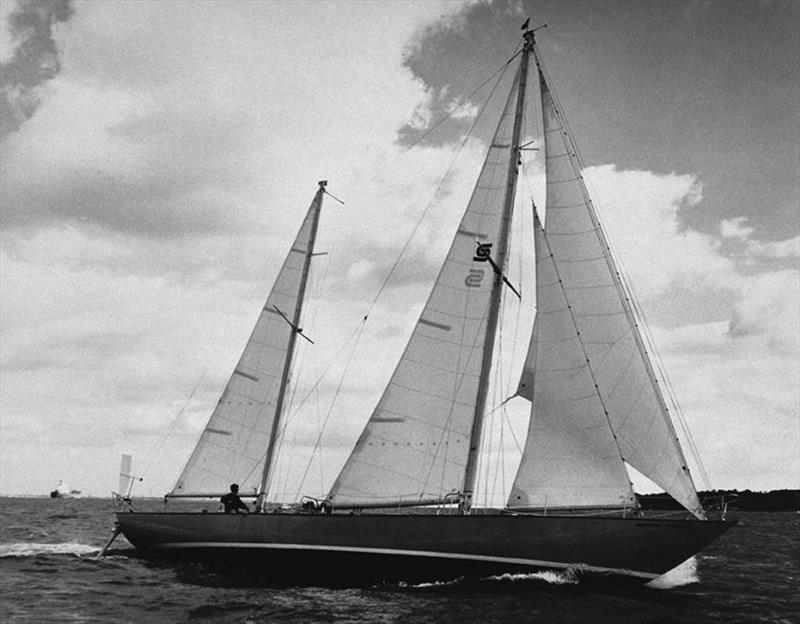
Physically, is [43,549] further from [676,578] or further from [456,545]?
[676,578]

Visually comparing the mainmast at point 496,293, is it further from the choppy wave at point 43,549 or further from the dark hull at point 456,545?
the choppy wave at point 43,549

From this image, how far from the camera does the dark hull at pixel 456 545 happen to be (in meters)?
15.0

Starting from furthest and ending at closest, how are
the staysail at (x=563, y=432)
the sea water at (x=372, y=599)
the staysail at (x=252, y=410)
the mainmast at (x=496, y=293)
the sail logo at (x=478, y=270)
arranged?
the staysail at (x=252, y=410), the sail logo at (x=478, y=270), the mainmast at (x=496, y=293), the staysail at (x=563, y=432), the sea water at (x=372, y=599)

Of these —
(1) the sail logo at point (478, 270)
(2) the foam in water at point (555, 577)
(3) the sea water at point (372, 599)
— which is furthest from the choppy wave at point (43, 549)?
(1) the sail logo at point (478, 270)

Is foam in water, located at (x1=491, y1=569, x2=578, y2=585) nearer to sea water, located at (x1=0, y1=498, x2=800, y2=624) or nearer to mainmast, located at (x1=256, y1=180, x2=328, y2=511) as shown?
sea water, located at (x1=0, y1=498, x2=800, y2=624)


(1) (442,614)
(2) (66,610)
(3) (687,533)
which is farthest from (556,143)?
(2) (66,610)

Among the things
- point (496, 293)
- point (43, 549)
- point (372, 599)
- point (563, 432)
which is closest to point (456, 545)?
point (372, 599)

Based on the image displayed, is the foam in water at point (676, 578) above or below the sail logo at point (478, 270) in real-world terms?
below

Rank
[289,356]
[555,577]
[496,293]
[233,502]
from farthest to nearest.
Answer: [289,356], [233,502], [496,293], [555,577]

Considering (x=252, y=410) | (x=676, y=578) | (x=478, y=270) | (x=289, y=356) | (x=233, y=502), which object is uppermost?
(x=478, y=270)

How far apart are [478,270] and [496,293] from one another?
0.87m

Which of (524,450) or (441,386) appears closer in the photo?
(524,450)

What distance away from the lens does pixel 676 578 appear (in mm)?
19047

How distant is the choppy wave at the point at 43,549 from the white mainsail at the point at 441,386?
503 inches
